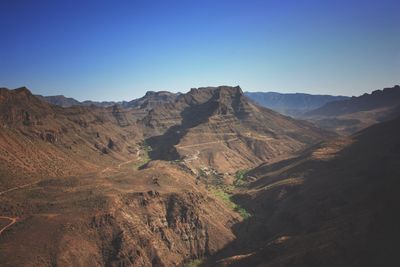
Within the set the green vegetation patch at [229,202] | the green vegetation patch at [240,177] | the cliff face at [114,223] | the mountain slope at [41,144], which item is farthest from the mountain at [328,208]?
the mountain slope at [41,144]

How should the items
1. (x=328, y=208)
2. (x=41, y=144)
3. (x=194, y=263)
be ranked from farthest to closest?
1. (x=41, y=144)
2. (x=328, y=208)
3. (x=194, y=263)

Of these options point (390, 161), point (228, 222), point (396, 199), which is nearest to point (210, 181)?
point (228, 222)

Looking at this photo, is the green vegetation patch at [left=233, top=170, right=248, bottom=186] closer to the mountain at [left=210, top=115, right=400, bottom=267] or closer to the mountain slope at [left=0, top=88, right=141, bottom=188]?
the mountain at [left=210, top=115, right=400, bottom=267]

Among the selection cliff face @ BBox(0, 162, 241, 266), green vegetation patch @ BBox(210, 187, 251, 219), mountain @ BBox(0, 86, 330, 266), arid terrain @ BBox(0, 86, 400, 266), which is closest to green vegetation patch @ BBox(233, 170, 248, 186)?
arid terrain @ BBox(0, 86, 400, 266)

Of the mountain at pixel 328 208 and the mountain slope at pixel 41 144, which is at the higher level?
the mountain slope at pixel 41 144

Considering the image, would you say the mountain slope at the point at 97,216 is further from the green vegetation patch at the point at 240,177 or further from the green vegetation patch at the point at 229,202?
the green vegetation patch at the point at 240,177

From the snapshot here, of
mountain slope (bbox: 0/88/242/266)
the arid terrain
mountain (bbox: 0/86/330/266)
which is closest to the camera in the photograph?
the arid terrain

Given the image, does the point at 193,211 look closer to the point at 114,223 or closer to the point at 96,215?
the point at 114,223

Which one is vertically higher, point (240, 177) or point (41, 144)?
point (41, 144)

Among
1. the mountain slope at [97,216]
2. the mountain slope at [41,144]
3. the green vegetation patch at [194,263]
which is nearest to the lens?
the mountain slope at [97,216]

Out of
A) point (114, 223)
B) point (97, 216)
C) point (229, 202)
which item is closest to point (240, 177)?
point (229, 202)
